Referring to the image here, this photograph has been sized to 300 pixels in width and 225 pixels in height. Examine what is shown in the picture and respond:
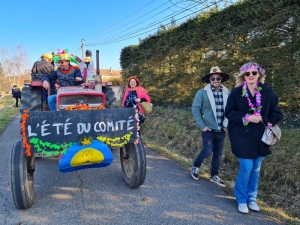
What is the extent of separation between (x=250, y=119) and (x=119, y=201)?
2.06 meters

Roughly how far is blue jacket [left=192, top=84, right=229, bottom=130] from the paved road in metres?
1.01

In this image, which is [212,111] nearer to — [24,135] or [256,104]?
[256,104]

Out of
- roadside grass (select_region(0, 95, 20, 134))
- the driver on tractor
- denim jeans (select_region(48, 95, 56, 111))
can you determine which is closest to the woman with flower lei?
denim jeans (select_region(48, 95, 56, 111))

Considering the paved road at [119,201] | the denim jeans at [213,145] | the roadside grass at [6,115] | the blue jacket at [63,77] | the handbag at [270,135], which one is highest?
the blue jacket at [63,77]

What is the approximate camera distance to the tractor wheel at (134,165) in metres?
3.87

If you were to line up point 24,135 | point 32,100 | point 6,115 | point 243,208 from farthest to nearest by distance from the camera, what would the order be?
point 6,115, point 32,100, point 243,208, point 24,135

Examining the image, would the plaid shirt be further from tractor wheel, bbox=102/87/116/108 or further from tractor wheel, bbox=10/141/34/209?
tractor wheel, bbox=102/87/116/108

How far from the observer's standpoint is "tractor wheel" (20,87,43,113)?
20.7 ft

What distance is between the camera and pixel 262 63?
5.78 m

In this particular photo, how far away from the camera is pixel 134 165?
394cm

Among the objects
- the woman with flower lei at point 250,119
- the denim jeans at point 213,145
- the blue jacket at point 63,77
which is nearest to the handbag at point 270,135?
the woman with flower lei at point 250,119

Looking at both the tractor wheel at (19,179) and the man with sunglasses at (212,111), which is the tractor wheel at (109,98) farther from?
the tractor wheel at (19,179)

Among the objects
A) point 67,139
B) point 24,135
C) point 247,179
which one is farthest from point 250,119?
point 24,135

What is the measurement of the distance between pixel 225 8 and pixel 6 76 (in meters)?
68.1
